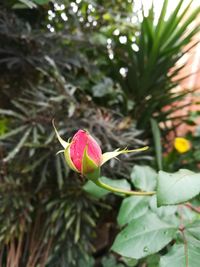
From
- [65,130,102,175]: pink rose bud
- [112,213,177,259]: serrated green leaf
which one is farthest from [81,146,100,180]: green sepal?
[112,213,177,259]: serrated green leaf

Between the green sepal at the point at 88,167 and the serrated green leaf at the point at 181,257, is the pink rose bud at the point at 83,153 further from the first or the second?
the serrated green leaf at the point at 181,257

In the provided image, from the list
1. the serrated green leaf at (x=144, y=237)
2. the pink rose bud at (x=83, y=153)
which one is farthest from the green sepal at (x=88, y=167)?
the serrated green leaf at (x=144, y=237)

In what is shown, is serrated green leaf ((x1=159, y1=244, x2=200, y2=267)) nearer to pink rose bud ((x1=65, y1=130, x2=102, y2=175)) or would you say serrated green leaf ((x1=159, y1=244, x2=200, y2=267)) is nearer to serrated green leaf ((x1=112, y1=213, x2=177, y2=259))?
serrated green leaf ((x1=112, y1=213, x2=177, y2=259))

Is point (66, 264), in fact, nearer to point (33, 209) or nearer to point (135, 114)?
point (33, 209)

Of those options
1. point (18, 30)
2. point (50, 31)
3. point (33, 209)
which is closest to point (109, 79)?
point (50, 31)

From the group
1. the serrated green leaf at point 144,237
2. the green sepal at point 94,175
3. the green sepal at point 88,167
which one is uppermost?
the green sepal at point 88,167

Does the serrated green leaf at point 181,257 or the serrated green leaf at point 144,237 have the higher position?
the serrated green leaf at point 144,237
